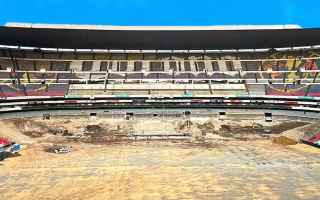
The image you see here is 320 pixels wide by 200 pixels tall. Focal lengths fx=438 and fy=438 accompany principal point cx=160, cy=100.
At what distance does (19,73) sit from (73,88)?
7.60 metres

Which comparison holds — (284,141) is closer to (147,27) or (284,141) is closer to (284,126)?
(284,126)

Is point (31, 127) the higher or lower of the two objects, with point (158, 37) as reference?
lower

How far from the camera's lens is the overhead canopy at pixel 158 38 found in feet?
195

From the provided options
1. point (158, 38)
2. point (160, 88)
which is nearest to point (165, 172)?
point (160, 88)

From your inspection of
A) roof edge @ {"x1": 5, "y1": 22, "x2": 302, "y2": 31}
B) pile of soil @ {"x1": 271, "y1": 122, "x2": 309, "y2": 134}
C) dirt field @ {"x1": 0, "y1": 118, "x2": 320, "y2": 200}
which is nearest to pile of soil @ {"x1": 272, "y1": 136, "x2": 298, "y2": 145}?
dirt field @ {"x1": 0, "y1": 118, "x2": 320, "y2": 200}

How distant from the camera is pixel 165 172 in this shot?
28.8m

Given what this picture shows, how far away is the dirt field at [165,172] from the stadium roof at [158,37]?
21.8 metres

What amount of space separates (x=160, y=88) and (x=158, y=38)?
767 cm

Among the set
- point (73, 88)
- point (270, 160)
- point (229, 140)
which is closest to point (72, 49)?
point (73, 88)

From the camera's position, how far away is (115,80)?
201 feet

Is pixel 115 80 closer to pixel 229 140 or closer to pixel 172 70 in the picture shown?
pixel 172 70

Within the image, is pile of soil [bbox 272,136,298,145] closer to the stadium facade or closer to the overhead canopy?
the stadium facade

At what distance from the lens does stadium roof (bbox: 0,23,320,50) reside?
59438 millimetres

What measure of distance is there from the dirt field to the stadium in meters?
0.67
